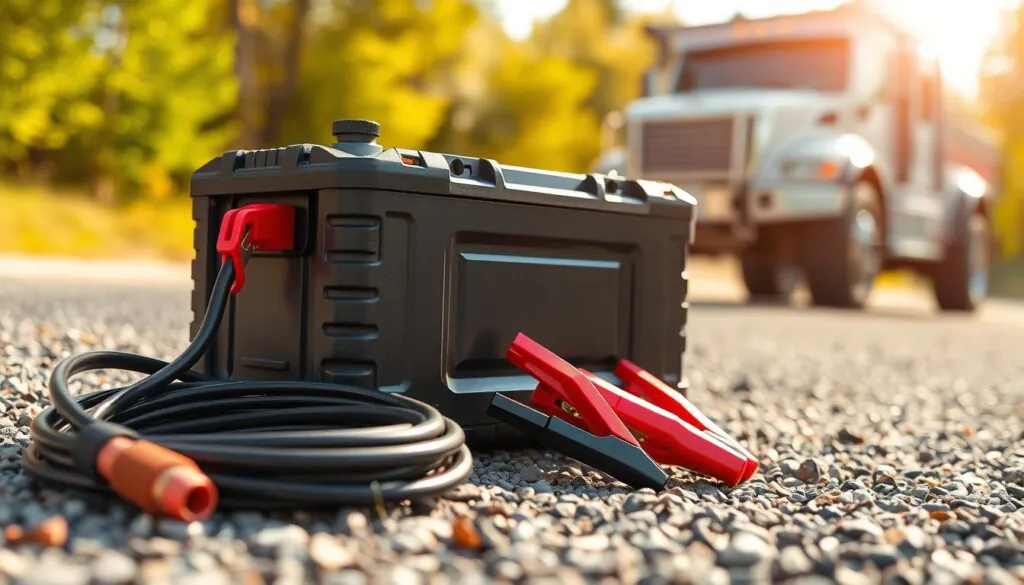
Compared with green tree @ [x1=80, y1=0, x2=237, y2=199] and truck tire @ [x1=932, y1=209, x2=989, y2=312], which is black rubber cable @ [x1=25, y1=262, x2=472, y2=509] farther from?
green tree @ [x1=80, y1=0, x2=237, y2=199]

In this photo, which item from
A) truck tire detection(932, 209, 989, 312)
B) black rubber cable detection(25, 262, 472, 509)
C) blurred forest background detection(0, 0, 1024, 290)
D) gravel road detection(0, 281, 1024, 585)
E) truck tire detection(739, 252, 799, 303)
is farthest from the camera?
blurred forest background detection(0, 0, 1024, 290)

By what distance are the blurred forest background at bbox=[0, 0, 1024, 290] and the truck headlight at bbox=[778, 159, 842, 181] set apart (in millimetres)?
2046

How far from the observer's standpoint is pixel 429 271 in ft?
8.06

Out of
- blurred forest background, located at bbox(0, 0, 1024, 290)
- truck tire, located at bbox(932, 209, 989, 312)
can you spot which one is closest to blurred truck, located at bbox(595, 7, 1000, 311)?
blurred forest background, located at bbox(0, 0, 1024, 290)

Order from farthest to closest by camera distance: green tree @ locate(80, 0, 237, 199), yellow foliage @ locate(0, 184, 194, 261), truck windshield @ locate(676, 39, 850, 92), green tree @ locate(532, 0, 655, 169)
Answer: green tree @ locate(532, 0, 655, 169)
green tree @ locate(80, 0, 237, 199)
yellow foliage @ locate(0, 184, 194, 261)
truck windshield @ locate(676, 39, 850, 92)

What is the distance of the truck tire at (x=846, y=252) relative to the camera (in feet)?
29.9

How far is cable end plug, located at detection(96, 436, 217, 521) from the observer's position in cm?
170

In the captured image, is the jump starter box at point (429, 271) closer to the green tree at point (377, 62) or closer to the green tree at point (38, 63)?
the green tree at point (38, 63)

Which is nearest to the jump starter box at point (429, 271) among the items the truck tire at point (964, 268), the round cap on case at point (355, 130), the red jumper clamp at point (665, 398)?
the round cap on case at point (355, 130)

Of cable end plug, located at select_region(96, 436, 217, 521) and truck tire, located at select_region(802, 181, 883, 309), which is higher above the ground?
truck tire, located at select_region(802, 181, 883, 309)

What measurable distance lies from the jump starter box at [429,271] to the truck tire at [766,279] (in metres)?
9.08

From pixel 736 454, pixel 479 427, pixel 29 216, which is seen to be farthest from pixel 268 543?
pixel 29 216

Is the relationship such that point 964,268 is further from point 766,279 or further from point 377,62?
point 377,62

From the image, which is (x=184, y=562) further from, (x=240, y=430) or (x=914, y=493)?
(x=914, y=493)
